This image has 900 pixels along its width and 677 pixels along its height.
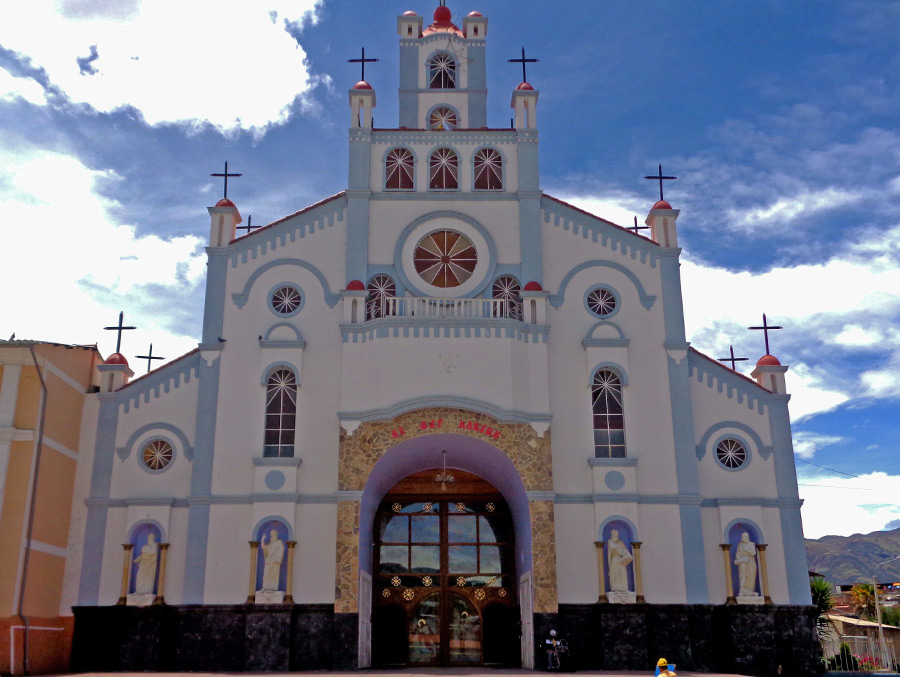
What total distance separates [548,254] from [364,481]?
8.77m

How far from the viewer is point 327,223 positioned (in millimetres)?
26984

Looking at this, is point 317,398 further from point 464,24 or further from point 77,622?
point 464,24

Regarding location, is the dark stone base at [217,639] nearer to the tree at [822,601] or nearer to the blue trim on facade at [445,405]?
the blue trim on facade at [445,405]

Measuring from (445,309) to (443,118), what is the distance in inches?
363

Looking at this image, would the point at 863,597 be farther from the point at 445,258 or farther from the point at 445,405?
the point at 445,405

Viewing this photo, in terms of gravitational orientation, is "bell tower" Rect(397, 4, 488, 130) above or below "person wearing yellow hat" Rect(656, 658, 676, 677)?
above

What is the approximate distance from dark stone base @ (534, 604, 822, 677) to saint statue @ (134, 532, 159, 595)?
1031 cm

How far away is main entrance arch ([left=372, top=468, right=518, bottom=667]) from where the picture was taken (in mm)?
26047

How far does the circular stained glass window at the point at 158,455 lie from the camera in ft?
82.1

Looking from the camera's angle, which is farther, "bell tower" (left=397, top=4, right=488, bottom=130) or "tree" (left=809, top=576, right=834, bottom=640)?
"tree" (left=809, top=576, right=834, bottom=640)

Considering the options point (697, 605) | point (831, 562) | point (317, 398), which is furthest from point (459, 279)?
point (831, 562)

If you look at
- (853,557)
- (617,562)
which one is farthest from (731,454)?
(853,557)

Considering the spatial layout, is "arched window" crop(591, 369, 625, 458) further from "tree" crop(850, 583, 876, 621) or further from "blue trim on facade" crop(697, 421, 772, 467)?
"tree" crop(850, 583, 876, 621)

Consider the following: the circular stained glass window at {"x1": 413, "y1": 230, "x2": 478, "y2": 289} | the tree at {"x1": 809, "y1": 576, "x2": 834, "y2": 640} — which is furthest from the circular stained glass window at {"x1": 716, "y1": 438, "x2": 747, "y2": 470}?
the tree at {"x1": 809, "y1": 576, "x2": 834, "y2": 640}
